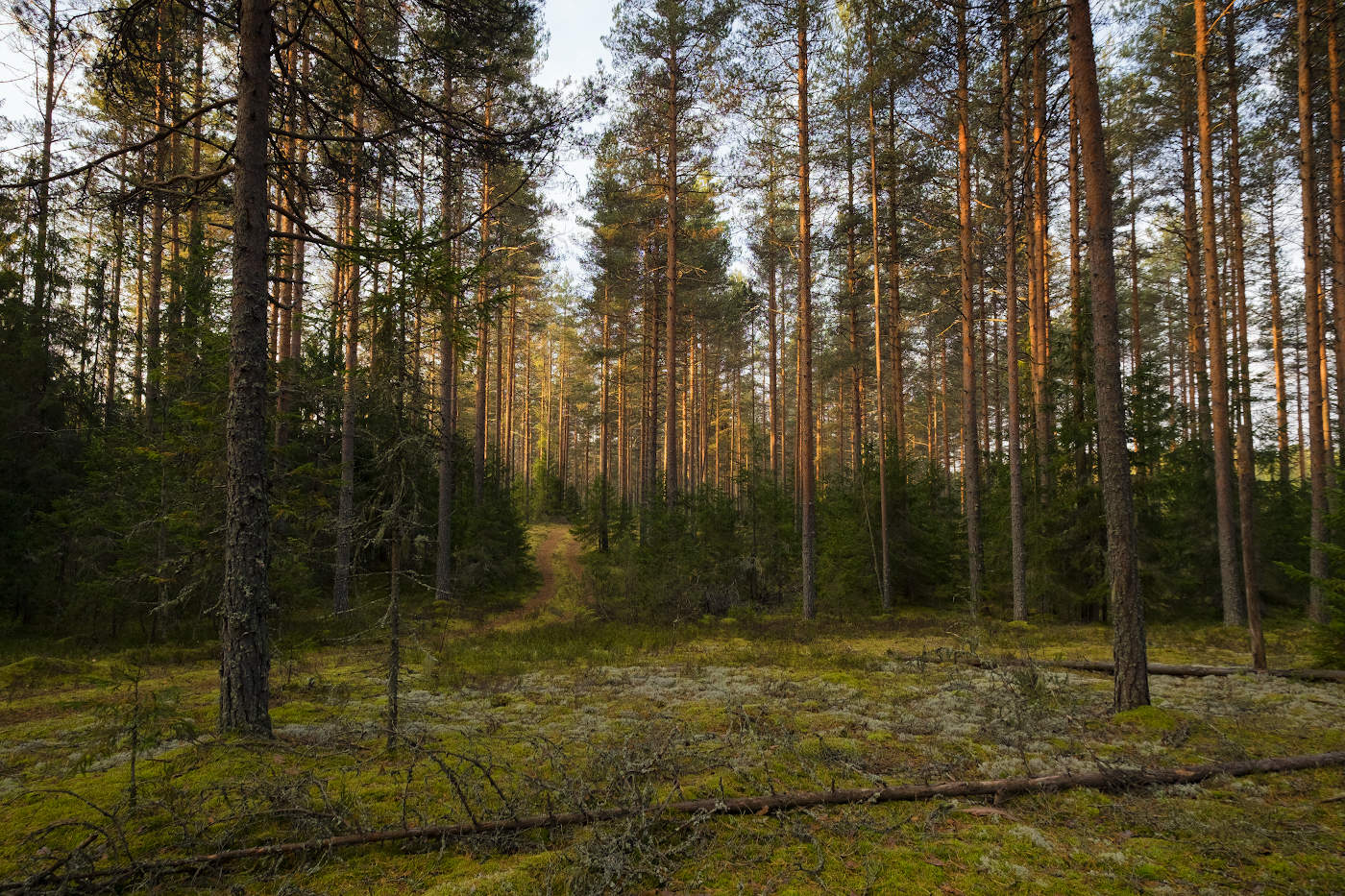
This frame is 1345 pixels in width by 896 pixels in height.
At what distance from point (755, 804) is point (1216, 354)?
14434 millimetres

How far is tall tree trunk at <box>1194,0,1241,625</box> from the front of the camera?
12258mm

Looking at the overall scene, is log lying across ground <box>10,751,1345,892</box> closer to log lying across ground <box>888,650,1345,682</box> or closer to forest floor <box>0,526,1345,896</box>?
forest floor <box>0,526,1345,896</box>

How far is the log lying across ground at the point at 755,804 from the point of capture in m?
3.16

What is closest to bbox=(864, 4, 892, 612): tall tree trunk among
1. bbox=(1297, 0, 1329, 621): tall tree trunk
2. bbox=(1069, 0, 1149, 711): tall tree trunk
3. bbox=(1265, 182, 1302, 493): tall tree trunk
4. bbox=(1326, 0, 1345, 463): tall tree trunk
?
bbox=(1297, 0, 1329, 621): tall tree trunk

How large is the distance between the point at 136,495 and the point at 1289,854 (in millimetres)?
17035

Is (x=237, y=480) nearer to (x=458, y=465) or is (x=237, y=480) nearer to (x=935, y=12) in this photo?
(x=935, y=12)

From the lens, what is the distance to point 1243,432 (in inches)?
441

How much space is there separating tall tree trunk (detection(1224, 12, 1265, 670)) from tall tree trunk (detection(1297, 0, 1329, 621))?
3.44 ft

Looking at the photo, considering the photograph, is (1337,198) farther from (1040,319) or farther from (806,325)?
(806,325)

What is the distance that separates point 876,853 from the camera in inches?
138

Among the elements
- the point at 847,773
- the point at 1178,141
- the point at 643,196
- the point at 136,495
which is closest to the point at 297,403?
the point at 136,495

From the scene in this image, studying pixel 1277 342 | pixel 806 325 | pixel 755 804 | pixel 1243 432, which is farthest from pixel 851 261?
pixel 755 804

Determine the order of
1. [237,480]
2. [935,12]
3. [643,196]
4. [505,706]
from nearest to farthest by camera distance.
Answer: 1. [237,480]
2. [505,706]
3. [935,12]
4. [643,196]

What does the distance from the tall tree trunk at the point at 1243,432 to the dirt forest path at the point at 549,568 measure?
15658 millimetres
